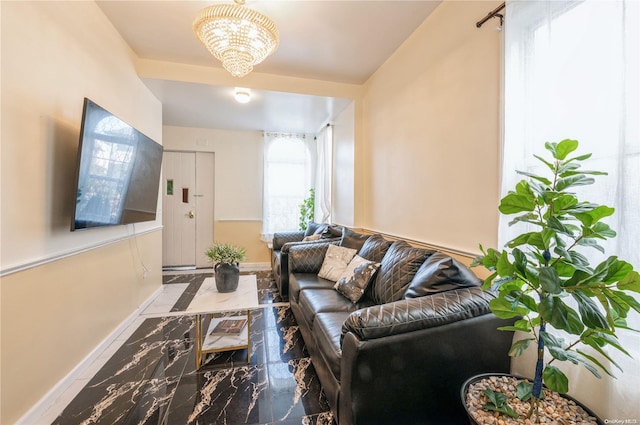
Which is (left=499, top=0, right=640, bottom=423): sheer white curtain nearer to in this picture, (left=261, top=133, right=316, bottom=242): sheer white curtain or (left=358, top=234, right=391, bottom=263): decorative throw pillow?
(left=358, top=234, right=391, bottom=263): decorative throw pillow

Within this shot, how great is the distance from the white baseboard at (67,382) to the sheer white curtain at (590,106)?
8.93ft

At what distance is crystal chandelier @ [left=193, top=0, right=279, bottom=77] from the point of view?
168 centimetres

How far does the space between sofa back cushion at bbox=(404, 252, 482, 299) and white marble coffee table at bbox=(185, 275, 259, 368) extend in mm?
1167

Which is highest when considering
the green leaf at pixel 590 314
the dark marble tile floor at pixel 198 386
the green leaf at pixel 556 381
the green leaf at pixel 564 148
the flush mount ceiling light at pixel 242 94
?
the flush mount ceiling light at pixel 242 94

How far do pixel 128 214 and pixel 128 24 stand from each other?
5.62 ft

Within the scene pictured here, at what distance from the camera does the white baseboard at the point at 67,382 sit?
1.49 meters

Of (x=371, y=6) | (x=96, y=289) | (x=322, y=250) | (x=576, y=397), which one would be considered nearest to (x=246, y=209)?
(x=322, y=250)

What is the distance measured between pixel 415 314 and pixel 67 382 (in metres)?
2.31

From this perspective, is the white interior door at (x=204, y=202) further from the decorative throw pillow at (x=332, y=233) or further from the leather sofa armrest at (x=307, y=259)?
the leather sofa armrest at (x=307, y=259)

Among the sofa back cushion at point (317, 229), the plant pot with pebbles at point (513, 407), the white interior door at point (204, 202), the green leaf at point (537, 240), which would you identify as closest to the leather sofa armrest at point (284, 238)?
the sofa back cushion at point (317, 229)

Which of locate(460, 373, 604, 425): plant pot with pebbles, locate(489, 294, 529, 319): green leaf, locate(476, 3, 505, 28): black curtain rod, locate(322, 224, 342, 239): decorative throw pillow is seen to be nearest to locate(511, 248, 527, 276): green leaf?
locate(489, 294, 529, 319): green leaf

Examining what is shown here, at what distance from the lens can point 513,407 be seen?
1.09 metres

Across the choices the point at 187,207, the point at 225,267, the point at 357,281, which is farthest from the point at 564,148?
the point at 187,207

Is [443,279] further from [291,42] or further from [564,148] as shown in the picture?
[291,42]
